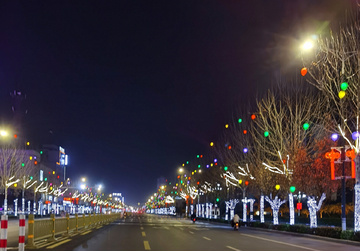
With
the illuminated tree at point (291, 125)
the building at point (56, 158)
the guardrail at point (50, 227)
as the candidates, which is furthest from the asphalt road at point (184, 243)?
the building at point (56, 158)

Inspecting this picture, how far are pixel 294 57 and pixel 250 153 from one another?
21.5m

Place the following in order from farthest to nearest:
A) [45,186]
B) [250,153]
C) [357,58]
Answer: [45,186] < [250,153] < [357,58]

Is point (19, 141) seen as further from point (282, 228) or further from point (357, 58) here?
point (357, 58)

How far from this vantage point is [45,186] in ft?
299

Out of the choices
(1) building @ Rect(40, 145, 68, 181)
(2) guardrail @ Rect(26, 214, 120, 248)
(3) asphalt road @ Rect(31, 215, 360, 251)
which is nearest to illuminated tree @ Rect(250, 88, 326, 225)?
(3) asphalt road @ Rect(31, 215, 360, 251)

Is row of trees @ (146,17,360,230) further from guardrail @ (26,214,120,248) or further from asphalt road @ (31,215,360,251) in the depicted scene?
guardrail @ (26,214,120,248)

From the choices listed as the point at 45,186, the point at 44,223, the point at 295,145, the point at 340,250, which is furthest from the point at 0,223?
the point at 45,186

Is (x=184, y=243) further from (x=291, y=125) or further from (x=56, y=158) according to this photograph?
(x=56, y=158)

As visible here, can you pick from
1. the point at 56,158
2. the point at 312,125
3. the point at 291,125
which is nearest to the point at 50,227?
the point at 291,125

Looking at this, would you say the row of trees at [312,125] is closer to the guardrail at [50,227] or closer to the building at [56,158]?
the guardrail at [50,227]

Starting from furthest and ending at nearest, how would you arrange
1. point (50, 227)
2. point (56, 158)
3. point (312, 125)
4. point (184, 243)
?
point (56, 158) → point (312, 125) → point (184, 243) → point (50, 227)

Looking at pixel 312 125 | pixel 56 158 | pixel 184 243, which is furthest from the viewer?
pixel 56 158

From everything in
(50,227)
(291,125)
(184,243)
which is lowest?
(184,243)

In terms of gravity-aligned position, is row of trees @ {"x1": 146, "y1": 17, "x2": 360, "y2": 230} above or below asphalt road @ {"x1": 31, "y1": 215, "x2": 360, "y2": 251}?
above
